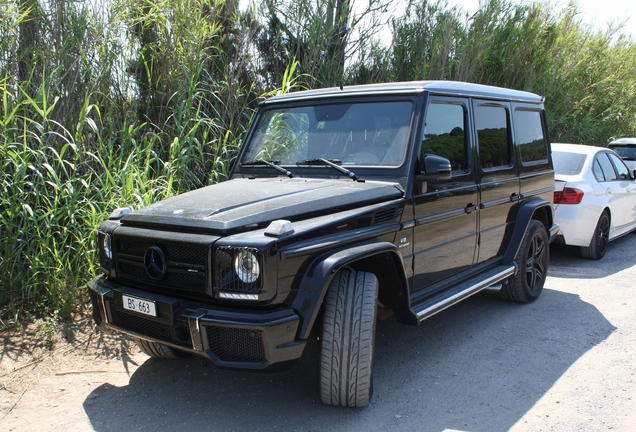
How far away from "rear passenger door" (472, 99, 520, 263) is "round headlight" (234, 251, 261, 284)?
95.8 inches

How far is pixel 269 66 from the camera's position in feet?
25.1

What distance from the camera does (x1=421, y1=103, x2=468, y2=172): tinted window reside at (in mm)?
3969

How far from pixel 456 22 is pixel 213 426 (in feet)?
27.6

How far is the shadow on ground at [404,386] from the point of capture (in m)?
3.24

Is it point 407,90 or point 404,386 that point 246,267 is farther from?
point 407,90

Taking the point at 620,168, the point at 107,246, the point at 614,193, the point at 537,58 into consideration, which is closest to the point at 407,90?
the point at 107,246

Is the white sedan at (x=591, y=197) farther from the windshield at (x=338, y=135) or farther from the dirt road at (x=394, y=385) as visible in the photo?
the windshield at (x=338, y=135)

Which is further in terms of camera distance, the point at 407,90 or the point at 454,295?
the point at 454,295

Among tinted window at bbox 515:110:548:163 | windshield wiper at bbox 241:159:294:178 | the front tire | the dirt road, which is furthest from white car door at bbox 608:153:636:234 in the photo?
the front tire

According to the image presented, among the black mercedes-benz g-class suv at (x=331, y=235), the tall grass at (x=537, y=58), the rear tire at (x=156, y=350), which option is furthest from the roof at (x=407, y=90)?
the tall grass at (x=537, y=58)

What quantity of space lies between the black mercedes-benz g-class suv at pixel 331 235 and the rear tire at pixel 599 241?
2.44 metres

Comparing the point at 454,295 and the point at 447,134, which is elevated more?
the point at 447,134

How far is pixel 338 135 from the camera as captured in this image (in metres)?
4.07

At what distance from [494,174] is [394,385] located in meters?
2.11
